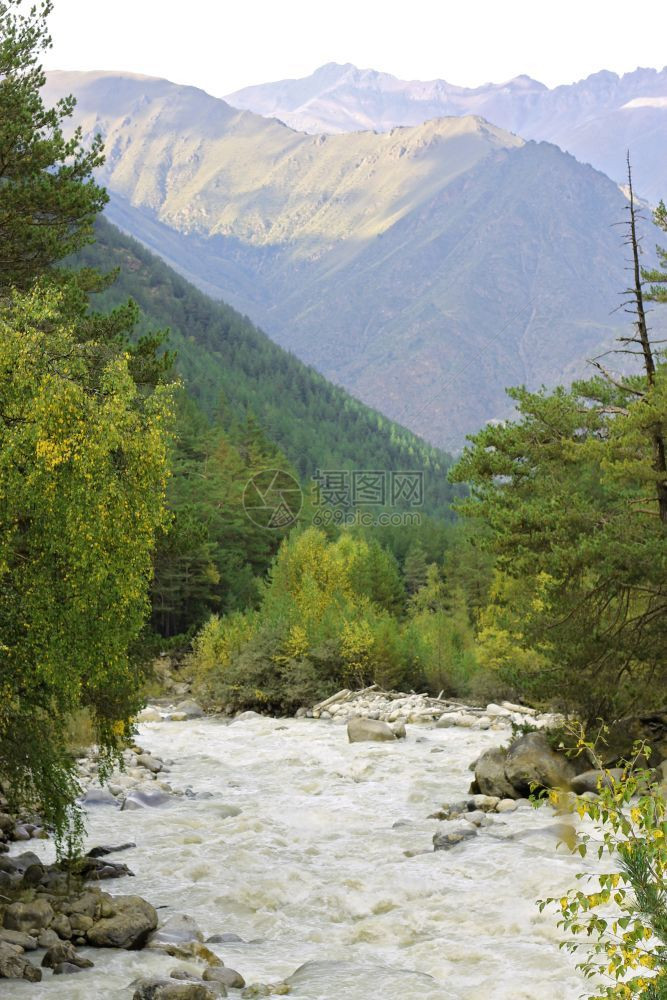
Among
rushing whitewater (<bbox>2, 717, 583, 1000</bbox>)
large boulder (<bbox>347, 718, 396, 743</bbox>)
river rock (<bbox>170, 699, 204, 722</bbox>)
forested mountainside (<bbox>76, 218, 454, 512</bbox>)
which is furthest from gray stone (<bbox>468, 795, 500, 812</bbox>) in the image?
forested mountainside (<bbox>76, 218, 454, 512</bbox>)

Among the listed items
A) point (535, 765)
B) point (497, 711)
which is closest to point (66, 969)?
point (535, 765)

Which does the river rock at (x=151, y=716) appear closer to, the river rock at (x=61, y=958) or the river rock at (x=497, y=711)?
the river rock at (x=497, y=711)

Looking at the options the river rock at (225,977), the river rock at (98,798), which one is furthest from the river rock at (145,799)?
the river rock at (225,977)

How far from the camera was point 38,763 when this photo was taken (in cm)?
981

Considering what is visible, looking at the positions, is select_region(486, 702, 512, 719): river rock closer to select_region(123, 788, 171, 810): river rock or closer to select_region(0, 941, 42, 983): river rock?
select_region(123, 788, 171, 810): river rock

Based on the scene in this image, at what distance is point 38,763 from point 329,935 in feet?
14.1

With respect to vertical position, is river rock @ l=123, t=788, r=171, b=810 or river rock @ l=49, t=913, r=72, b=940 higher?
river rock @ l=49, t=913, r=72, b=940

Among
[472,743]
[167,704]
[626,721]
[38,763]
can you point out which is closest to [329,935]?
[38,763]

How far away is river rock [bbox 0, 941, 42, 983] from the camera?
31.4ft

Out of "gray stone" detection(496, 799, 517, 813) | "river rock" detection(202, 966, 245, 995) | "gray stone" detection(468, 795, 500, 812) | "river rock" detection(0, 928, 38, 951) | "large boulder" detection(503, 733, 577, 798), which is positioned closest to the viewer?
"river rock" detection(202, 966, 245, 995)

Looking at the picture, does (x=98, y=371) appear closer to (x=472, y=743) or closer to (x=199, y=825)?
(x=199, y=825)

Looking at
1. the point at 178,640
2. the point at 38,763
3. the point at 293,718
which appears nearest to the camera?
the point at 38,763

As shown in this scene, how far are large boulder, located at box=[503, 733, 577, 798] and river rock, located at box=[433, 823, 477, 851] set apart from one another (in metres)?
2.31

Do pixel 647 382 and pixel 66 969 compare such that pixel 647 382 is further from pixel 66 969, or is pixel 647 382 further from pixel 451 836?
pixel 66 969
